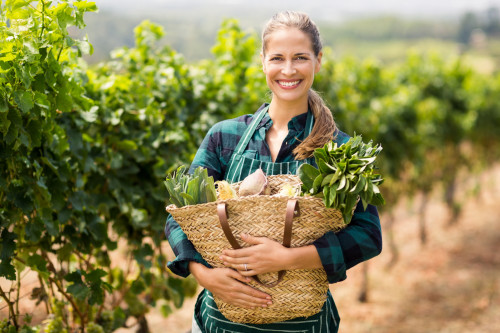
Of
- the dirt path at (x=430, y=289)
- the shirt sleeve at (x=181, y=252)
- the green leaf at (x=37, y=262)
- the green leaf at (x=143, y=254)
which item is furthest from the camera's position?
the dirt path at (x=430, y=289)

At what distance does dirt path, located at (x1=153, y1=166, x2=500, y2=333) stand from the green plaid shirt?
4197mm

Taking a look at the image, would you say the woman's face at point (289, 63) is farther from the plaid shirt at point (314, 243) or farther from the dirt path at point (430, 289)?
the dirt path at point (430, 289)

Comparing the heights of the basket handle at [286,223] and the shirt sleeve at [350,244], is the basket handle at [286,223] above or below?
above

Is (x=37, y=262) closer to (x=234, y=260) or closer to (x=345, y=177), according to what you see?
(x=234, y=260)

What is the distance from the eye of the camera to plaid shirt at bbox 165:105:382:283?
5.26 feet

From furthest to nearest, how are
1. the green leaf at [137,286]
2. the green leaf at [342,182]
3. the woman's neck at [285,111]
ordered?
1. the green leaf at [137,286]
2. the woman's neck at [285,111]
3. the green leaf at [342,182]

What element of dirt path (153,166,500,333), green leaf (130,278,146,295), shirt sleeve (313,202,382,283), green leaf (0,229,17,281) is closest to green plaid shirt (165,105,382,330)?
shirt sleeve (313,202,382,283)

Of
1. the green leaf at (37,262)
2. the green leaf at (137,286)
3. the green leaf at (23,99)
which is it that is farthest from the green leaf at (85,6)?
the green leaf at (137,286)

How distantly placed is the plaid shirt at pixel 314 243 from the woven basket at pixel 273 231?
5 centimetres

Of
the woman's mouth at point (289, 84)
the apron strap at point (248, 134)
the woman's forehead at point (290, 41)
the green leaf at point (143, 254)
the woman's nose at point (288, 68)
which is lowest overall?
the green leaf at point (143, 254)

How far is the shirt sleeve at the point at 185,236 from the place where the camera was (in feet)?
5.61

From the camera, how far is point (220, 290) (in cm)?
164

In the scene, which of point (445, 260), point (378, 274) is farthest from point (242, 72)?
point (445, 260)

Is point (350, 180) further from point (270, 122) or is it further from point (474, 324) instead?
point (474, 324)
